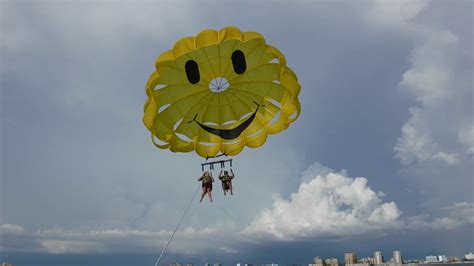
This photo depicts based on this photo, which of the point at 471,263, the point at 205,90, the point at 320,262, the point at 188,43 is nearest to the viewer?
the point at 188,43

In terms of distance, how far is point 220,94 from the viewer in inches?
653

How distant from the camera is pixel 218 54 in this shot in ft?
46.7

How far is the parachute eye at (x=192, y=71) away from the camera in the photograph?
573 inches

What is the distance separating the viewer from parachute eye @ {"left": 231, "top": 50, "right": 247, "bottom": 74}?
564 inches

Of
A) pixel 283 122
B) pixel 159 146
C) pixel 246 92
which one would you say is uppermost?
pixel 246 92

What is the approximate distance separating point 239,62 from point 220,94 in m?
2.42

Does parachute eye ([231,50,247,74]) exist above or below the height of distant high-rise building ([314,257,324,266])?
above

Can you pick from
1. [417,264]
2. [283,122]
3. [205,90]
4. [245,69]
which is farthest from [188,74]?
[417,264]

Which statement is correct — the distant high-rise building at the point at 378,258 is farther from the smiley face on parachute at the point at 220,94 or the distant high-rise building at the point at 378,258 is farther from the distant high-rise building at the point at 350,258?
the smiley face on parachute at the point at 220,94

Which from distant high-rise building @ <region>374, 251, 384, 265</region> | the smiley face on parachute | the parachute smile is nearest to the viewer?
the smiley face on parachute

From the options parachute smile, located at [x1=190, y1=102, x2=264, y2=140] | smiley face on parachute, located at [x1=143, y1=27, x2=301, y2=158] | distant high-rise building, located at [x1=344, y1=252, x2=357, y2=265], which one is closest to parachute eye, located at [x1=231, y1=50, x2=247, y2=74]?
smiley face on parachute, located at [x1=143, y1=27, x2=301, y2=158]

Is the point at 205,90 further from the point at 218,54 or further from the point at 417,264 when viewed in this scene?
the point at 417,264

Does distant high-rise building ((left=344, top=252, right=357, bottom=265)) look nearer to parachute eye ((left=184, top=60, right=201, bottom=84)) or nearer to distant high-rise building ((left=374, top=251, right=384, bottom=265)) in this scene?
distant high-rise building ((left=374, top=251, right=384, bottom=265))

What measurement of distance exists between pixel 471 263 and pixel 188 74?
85719 mm
